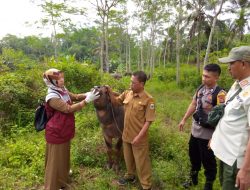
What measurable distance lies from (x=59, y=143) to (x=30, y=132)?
309 cm

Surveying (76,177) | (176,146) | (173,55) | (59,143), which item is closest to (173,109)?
(176,146)

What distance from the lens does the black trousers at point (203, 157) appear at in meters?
3.21

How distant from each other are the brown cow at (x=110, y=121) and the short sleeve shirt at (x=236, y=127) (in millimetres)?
1754

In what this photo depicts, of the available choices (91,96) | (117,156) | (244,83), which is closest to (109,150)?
(117,156)

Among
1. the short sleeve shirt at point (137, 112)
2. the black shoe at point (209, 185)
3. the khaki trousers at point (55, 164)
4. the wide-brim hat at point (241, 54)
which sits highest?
the wide-brim hat at point (241, 54)

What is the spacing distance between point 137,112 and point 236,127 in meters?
1.38

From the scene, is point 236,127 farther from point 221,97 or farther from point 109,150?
point 109,150

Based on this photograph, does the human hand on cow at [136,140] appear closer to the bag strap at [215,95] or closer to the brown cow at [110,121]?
the brown cow at [110,121]

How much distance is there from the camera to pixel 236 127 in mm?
2059

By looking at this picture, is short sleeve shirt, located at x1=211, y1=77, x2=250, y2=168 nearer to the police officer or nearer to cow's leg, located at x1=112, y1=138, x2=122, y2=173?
the police officer

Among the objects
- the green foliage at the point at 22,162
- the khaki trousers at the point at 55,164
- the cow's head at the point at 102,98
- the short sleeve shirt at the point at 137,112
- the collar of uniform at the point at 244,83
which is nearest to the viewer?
the collar of uniform at the point at 244,83

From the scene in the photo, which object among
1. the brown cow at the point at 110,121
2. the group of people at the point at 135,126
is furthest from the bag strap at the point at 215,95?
the brown cow at the point at 110,121

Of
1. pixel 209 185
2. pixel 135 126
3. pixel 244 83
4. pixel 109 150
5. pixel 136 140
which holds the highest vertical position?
pixel 244 83

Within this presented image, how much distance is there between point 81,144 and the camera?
Answer: 15.0ft
